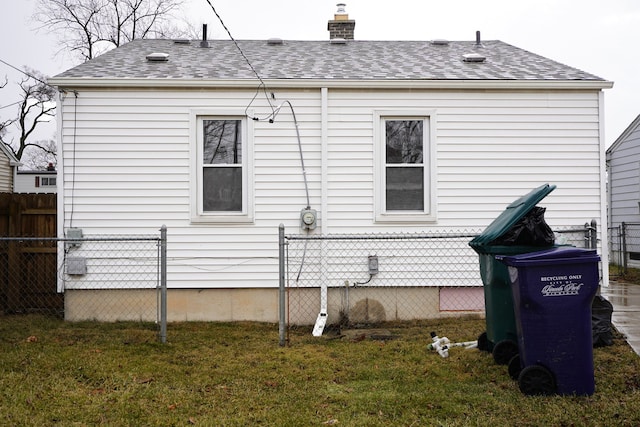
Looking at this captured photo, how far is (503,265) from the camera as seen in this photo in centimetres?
550

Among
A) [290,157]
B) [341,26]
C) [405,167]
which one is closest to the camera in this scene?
[290,157]

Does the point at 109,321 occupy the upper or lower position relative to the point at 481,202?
lower

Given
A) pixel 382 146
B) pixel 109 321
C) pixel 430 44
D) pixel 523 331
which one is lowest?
pixel 109 321

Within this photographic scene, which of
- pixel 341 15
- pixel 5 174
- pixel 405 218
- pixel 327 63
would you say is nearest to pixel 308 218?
pixel 405 218

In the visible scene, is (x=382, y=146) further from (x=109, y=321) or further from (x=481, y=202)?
(x=109, y=321)

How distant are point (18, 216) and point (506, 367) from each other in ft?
25.9

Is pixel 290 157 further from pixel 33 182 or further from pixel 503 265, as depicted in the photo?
pixel 33 182

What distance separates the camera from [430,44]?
10922mm

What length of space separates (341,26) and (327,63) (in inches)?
107

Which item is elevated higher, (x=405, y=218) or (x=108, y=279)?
(x=405, y=218)

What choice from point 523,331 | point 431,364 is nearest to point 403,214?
point 431,364

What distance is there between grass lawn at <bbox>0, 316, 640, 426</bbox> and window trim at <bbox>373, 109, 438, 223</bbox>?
182cm

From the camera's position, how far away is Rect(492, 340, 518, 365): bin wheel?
5.64 m

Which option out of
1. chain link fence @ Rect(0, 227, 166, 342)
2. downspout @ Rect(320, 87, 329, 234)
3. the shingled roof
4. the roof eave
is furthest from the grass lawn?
the shingled roof
